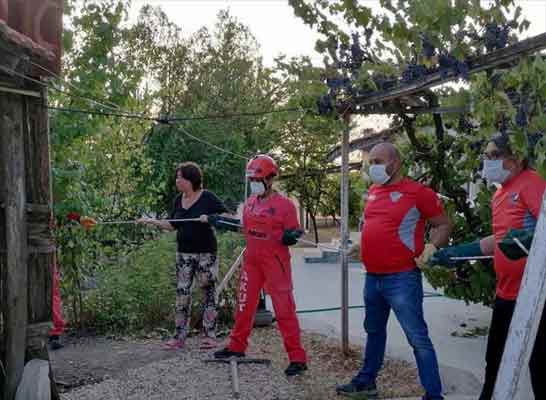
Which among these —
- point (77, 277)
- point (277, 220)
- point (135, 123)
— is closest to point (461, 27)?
point (277, 220)

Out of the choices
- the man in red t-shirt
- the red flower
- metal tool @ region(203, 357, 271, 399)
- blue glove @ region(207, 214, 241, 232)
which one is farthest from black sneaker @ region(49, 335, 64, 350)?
the man in red t-shirt

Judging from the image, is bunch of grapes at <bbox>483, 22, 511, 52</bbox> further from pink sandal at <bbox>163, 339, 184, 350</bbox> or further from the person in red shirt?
pink sandal at <bbox>163, 339, 184, 350</bbox>

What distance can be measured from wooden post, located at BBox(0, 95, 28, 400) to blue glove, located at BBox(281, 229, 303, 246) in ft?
6.83

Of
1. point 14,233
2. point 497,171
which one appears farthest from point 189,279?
point 497,171

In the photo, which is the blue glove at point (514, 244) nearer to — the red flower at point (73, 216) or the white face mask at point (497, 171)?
the white face mask at point (497, 171)

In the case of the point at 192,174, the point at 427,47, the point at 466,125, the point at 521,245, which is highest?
the point at 427,47

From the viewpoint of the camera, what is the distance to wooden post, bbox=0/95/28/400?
4637 millimetres

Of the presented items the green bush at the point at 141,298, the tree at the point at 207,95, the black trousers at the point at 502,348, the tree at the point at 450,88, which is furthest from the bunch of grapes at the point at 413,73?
the tree at the point at 207,95

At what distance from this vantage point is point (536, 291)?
2.43m

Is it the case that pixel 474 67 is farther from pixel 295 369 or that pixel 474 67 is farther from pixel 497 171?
pixel 295 369

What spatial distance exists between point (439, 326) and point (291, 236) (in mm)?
3395

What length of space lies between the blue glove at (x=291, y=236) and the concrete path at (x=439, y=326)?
5.26ft

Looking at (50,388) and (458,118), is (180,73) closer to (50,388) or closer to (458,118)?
(458,118)

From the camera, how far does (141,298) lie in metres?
7.92
